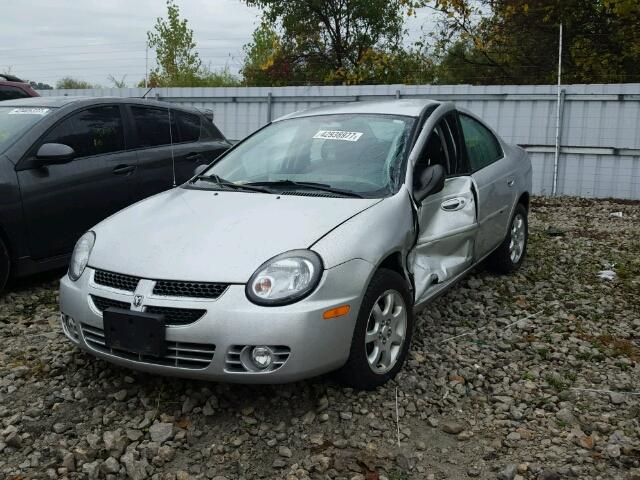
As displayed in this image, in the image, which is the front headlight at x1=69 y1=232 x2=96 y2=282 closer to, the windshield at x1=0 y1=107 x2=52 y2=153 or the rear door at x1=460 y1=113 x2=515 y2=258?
the windshield at x1=0 y1=107 x2=52 y2=153

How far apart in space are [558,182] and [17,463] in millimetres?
10272

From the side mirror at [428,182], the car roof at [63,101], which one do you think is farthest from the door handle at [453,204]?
the car roof at [63,101]

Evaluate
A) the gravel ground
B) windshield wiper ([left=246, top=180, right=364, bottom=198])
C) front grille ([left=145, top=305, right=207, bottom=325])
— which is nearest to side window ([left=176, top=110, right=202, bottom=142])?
the gravel ground

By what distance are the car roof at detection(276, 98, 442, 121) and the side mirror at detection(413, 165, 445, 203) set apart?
0.57 metres

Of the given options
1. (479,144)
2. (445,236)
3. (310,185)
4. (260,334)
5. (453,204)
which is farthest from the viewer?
(479,144)

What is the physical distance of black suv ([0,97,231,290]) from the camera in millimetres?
4945

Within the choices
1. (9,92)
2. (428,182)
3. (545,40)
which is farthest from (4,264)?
(545,40)

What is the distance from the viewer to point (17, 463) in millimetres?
2896

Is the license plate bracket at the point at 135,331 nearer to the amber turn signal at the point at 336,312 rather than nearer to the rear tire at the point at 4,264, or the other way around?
the amber turn signal at the point at 336,312

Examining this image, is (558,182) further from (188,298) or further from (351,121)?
(188,298)

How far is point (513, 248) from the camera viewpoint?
580 centimetres

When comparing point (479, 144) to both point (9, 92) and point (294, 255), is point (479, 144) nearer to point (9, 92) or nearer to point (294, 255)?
point (294, 255)

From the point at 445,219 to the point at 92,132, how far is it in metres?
3.17

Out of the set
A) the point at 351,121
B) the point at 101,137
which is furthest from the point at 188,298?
the point at 101,137
